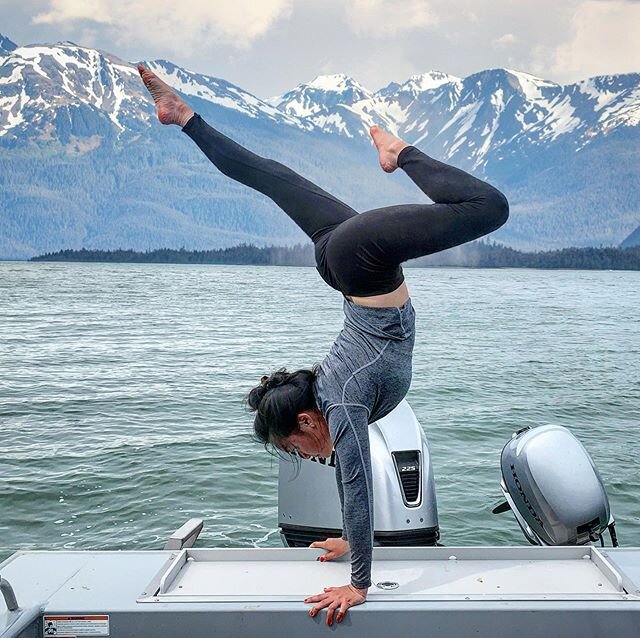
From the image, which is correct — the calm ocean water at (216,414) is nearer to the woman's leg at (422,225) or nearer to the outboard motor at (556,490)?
the outboard motor at (556,490)

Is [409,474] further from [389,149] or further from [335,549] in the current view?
[389,149]

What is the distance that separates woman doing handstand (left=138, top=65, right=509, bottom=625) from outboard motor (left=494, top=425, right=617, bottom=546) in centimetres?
120

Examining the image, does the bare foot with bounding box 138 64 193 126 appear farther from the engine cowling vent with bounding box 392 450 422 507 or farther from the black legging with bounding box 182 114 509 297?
the engine cowling vent with bounding box 392 450 422 507

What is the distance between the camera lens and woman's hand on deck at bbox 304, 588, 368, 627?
8.56 ft

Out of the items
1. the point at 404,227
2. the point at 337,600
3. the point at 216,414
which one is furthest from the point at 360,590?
the point at 216,414

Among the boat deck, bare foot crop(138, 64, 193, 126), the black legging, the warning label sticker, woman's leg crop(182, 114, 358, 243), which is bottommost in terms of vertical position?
the warning label sticker

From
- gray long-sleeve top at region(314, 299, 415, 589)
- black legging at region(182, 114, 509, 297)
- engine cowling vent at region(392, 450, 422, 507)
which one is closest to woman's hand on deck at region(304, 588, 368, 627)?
gray long-sleeve top at region(314, 299, 415, 589)

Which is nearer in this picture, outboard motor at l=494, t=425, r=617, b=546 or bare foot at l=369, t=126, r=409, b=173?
bare foot at l=369, t=126, r=409, b=173

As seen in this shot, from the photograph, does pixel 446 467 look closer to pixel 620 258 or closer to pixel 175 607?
pixel 175 607

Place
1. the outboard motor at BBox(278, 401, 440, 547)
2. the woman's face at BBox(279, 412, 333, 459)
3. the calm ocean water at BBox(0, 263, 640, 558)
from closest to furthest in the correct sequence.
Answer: the woman's face at BBox(279, 412, 333, 459), the outboard motor at BBox(278, 401, 440, 547), the calm ocean water at BBox(0, 263, 640, 558)

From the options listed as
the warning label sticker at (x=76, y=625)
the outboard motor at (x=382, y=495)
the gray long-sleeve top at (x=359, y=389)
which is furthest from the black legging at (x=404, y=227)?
the outboard motor at (x=382, y=495)

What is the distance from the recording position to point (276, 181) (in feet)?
10.00

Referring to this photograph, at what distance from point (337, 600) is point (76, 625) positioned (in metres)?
0.75

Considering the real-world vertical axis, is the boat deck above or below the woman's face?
below
